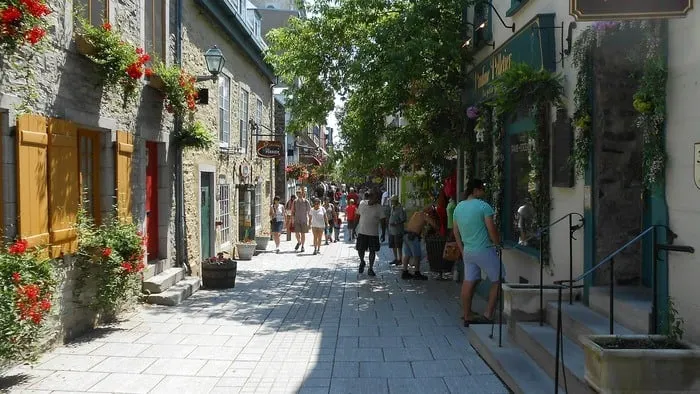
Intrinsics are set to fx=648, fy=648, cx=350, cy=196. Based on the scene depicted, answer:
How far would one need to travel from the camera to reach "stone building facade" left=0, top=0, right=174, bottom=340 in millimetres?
5883

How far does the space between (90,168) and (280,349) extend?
3.33 meters

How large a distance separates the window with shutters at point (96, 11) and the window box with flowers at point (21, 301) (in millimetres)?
3325

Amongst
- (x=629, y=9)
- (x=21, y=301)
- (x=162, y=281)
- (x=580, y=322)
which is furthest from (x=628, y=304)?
(x=162, y=281)

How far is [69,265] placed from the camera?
7043 mm

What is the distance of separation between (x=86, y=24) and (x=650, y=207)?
20.0ft

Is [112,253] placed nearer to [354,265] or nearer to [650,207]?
[650,207]

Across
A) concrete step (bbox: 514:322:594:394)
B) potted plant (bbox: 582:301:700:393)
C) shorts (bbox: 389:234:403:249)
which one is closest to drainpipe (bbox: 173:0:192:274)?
shorts (bbox: 389:234:403:249)

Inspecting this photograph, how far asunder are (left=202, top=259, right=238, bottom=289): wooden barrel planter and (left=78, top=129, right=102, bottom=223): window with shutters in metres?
3.16

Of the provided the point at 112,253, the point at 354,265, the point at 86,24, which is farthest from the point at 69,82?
the point at 354,265

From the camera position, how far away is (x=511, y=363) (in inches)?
224

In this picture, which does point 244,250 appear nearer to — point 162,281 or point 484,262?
point 162,281

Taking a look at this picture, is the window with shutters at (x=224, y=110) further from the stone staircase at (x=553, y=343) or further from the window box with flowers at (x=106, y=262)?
the stone staircase at (x=553, y=343)

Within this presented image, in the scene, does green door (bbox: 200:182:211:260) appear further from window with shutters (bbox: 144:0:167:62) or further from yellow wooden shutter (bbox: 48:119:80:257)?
yellow wooden shutter (bbox: 48:119:80:257)

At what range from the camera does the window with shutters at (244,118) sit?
1658cm
